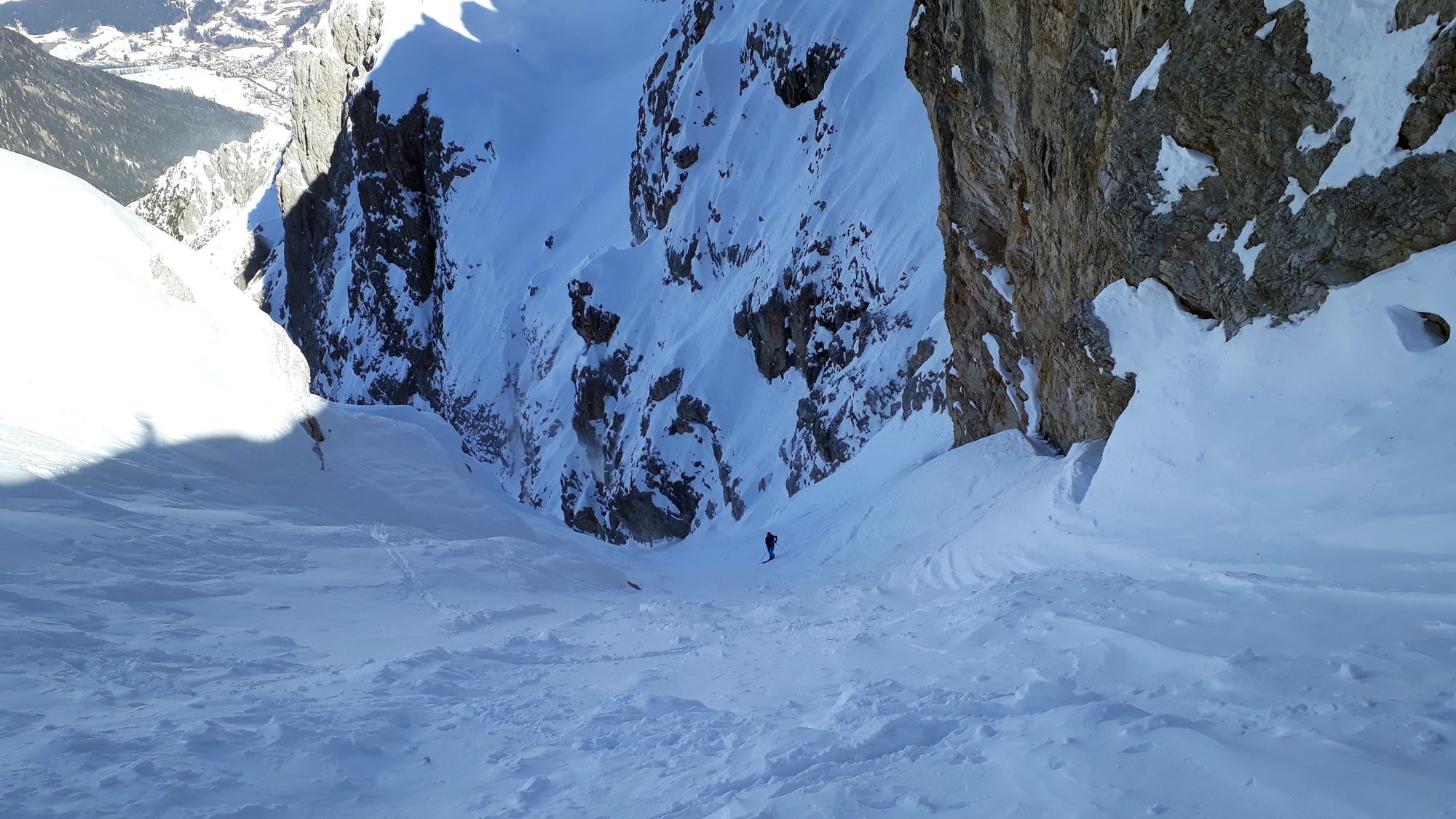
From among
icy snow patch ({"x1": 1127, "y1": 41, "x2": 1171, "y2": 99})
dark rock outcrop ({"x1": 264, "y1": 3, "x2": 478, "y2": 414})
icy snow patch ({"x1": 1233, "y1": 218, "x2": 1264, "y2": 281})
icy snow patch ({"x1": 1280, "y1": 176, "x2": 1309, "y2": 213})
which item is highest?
dark rock outcrop ({"x1": 264, "y1": 3, "x2": 478, "y2": 414})

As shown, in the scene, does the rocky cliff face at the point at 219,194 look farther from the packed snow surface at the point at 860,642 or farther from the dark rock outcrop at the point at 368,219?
the packed snow surface at the point at 860,642

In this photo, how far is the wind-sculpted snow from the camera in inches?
963

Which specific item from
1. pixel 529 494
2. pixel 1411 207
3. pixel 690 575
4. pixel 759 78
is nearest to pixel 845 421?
pixel 690 575

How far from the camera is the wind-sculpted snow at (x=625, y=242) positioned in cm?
2445

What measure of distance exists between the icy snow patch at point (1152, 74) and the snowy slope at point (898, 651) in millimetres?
1720

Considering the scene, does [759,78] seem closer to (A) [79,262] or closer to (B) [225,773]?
(A) [79,262]

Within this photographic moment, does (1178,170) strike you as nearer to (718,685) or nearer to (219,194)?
(718,685)

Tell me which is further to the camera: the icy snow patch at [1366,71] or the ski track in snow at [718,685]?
the icy snow patch at [1366,71]

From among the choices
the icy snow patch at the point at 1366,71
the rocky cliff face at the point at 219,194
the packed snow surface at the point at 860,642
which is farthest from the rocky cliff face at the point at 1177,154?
the rocky cliff face at the point at 219,194

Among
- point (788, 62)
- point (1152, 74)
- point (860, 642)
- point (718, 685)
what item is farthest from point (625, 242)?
point (718, 685)

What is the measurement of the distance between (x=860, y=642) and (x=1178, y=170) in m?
4.80

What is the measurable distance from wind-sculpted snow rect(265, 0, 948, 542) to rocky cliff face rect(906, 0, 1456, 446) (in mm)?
7586

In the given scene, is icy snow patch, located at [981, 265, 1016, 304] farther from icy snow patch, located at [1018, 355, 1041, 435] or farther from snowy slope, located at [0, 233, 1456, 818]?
snowy slope, located at [0, 233, 1456, 818]

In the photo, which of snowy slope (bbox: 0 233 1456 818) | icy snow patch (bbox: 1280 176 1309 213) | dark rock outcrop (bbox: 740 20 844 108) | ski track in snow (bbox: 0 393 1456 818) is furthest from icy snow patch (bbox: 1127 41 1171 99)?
dark rock outcrop (bbox: 740 20 844 108)
